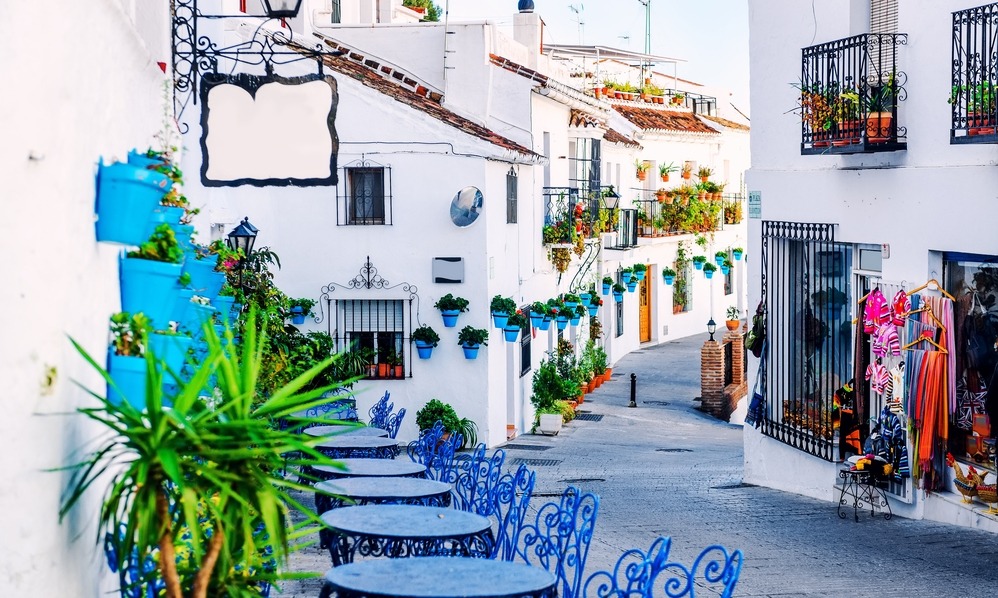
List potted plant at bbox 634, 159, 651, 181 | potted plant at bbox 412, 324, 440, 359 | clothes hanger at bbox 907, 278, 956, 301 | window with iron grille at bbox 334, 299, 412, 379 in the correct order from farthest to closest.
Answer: potted plant at bbox 634, 159, 651, 181 < window with iron grille at bbox 334, 299, 412, 379 < potted plant at bbox 412, 324, 440, 359 < clothes hanger at bbox 907, 278, 956, 301

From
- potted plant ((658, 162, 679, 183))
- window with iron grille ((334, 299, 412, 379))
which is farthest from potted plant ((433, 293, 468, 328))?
potted plant ((658, 162, 679, 183))

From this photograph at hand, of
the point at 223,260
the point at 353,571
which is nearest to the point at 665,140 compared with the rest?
the point at 223,260

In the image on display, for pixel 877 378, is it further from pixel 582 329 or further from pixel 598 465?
pixel 582 329

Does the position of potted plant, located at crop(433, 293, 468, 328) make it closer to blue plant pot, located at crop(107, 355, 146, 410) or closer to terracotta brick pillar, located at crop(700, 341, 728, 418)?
terracotta brick pillar, located at crop(700, 341, 728, 418)

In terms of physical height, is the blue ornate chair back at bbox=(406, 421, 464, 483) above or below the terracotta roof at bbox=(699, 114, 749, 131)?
below

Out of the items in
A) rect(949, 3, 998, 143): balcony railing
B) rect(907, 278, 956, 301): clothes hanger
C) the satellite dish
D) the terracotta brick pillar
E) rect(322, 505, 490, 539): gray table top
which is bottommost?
the terracotta brick pillar

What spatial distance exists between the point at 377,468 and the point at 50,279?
5.57m

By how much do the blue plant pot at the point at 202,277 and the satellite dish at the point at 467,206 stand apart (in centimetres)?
1344

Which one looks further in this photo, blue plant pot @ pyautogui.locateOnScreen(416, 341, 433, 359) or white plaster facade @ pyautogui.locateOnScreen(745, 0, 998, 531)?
blue plant pot @ pyautogui.locateOnScreen(416, 341, 433, 359)

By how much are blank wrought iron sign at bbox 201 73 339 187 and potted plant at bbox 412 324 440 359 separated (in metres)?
13.6

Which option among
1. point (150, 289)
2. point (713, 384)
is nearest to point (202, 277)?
point (150, 289)

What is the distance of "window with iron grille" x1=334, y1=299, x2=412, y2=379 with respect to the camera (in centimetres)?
2292

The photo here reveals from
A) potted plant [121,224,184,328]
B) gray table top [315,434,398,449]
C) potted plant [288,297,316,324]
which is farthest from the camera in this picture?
potted plant [288,297,316,324]

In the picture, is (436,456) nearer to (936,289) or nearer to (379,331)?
(936,289)
